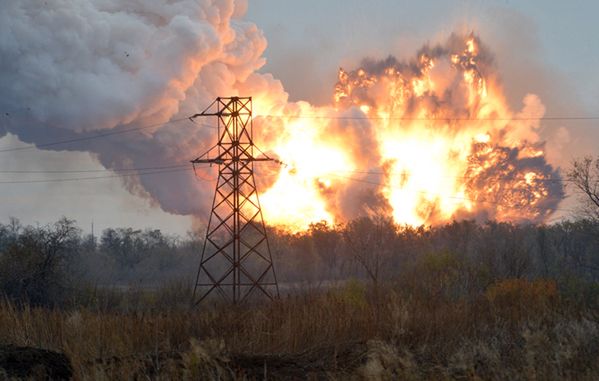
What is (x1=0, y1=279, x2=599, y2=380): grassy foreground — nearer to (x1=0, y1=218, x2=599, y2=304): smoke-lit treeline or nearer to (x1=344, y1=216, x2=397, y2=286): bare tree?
→ (x1=0, y1=218, x2=599, y2=304): smoke-lit treeline

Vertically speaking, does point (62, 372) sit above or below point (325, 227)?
below

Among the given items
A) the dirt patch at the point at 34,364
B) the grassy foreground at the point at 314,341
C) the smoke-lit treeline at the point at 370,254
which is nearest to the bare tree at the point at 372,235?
the smoke-lit treeline at the point at 370,254

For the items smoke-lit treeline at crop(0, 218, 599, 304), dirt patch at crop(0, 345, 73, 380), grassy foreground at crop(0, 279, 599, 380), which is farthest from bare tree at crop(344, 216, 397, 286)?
dirt patch at crop(0, 345, 73, 380)

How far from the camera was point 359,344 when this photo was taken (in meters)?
17.3

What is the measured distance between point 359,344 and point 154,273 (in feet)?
289

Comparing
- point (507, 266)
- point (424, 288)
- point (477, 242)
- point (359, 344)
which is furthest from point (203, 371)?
point (477, 242)

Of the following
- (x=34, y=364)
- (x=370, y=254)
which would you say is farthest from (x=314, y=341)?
(x=370, y=254)

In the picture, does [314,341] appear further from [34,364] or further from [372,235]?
[372,235]

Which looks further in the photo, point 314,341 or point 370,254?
point 370,254

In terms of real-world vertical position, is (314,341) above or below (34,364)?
above

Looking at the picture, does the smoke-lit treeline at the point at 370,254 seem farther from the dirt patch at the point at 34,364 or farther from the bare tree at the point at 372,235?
the dirt patch at the point at 34,364

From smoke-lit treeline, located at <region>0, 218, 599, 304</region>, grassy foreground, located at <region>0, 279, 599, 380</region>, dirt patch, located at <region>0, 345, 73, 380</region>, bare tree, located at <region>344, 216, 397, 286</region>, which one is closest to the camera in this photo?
dirt patch, located at <region>0, 345, 73, 380</region>

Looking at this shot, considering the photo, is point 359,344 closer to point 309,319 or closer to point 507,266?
point 309,319

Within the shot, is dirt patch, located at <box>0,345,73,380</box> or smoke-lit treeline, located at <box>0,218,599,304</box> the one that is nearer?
dirt patch, located at <box>0,345,73,380</box>
